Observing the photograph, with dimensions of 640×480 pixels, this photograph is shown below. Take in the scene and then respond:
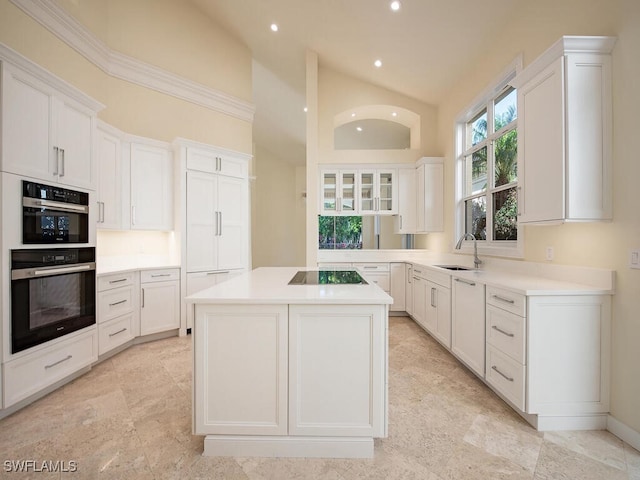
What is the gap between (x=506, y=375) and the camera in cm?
202

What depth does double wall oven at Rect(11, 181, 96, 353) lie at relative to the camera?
2055mm

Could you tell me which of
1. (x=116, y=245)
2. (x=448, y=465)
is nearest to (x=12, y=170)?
(x=116, y=245)

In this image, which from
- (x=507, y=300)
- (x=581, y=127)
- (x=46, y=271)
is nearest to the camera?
(x=581, y=127)

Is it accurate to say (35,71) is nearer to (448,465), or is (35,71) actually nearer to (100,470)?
(100,470)

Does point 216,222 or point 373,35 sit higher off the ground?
point 373,35

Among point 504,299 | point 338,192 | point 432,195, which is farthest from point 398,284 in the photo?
point 504,299

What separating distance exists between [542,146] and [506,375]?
1550mm

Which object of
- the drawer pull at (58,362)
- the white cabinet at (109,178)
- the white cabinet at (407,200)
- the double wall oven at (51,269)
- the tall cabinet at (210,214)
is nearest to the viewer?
the double wall oven at (51,269)

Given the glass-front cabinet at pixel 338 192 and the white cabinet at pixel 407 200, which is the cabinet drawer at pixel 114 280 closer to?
the glass-front cabinet at pixel 338 192

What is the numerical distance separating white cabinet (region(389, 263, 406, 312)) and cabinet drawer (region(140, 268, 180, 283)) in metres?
2.91

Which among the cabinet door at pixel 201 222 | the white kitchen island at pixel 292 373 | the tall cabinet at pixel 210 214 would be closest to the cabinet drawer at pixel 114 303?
the tall cabinet at pixel 210 214

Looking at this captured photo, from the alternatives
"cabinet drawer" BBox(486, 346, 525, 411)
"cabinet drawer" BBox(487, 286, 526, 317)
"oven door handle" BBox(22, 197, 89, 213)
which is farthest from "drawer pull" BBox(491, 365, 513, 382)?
"oven door handle" BBox(22, 197, 89, 213)

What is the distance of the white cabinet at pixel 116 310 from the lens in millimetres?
2875

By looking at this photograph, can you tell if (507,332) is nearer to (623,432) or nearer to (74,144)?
(623,432)
